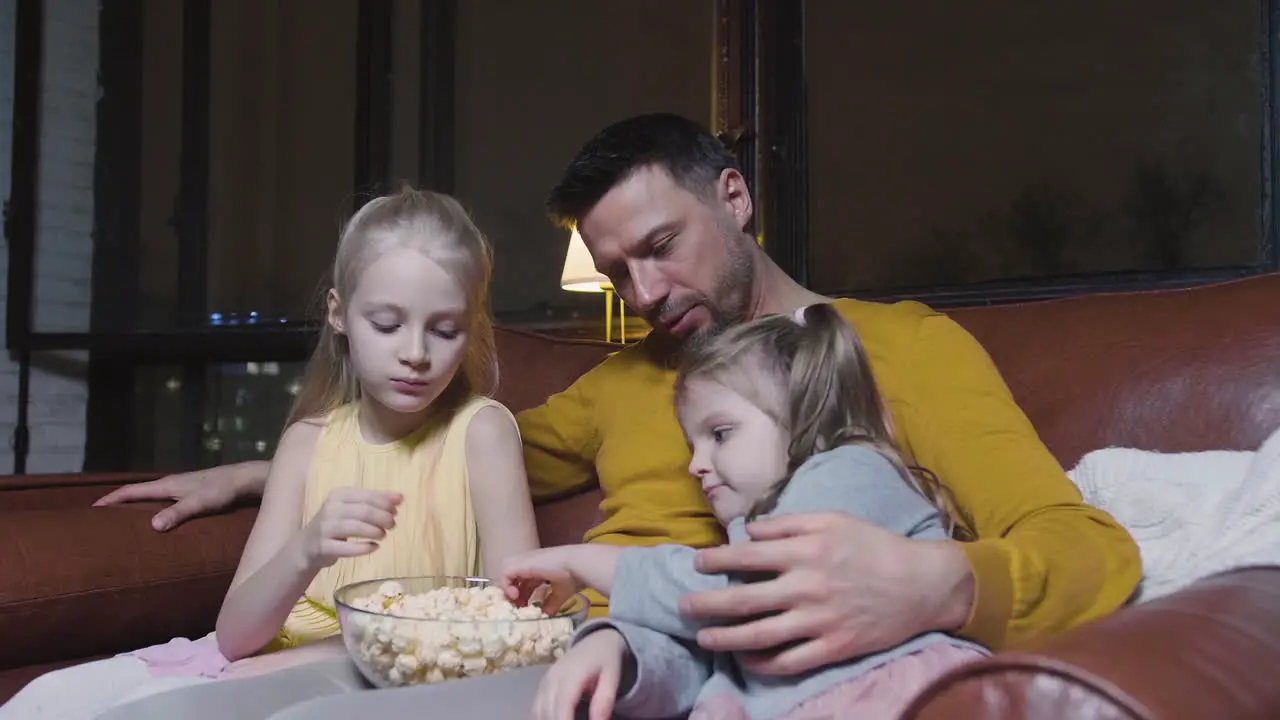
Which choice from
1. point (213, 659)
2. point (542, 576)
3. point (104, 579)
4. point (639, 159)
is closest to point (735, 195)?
point (639, 159)

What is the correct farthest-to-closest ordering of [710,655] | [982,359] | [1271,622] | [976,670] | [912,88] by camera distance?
[912,88] < [982,359] < [710,655] < [1271,622] < [976,670]

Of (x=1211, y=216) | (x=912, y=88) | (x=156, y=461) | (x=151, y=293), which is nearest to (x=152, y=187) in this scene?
(x=151, y=293)

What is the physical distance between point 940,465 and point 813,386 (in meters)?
0.20

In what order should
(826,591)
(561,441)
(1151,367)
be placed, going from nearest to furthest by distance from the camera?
(826,591)
(1151,367)
(561,441)

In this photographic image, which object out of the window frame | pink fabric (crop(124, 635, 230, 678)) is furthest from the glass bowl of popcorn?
the window frame

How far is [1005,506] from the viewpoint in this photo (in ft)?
3.67

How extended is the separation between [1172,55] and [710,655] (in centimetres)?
189

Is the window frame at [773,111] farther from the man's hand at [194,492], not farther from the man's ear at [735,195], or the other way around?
the man's hand at [194,492]

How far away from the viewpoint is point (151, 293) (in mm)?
4023

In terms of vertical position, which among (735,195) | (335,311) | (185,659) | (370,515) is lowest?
(185,659)

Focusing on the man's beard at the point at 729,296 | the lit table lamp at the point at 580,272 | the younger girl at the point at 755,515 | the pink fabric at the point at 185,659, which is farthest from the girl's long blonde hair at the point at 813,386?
the lit table lamp at the point at 580,272

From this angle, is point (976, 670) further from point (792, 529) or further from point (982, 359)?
point (982, 359)

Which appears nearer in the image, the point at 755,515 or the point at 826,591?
the point at 826,591

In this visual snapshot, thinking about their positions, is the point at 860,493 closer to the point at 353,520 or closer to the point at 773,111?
the point at 353,520
